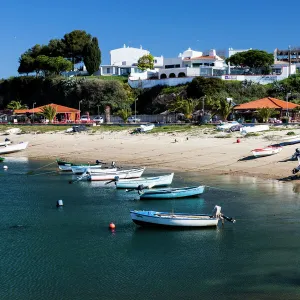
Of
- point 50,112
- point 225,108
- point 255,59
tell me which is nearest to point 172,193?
point 225,108

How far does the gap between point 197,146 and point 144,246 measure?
91.8 feet

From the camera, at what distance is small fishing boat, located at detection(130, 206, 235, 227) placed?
25.6 metres

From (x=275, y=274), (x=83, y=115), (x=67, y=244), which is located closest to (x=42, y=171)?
(x=67, y=244)

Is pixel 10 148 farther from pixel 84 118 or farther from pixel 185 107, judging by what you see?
pixel 84 118

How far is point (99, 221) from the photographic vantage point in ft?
91.1

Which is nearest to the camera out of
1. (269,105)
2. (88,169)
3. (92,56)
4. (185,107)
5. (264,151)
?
(88,169)

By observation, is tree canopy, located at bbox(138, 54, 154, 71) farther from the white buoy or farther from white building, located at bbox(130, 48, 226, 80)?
the white buoy

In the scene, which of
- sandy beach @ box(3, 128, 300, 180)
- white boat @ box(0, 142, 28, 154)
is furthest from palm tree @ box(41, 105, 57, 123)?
white boat @ box(0, 142, 28, 154)

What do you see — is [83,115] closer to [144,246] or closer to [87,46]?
[87,46]

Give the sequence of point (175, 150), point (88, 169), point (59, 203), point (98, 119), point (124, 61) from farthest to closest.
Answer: point (124, 61) → point (98, 119) → point (175, 150) → point (88, 169) → point (59, 203)

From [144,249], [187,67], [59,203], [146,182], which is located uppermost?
[187,67]

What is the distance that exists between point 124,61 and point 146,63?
10.9m

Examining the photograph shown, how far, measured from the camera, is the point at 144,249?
76.1 ft

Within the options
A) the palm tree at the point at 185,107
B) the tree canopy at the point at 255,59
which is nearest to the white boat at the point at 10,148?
the palm tree at the point at 185,107
